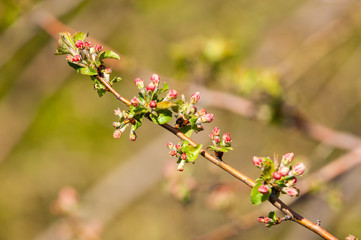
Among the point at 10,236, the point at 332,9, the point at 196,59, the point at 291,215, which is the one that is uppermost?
the point at 332,9

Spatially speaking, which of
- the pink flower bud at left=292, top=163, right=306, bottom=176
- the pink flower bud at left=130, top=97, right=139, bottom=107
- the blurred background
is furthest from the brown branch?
the blurred background

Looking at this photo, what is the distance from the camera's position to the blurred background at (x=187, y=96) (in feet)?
10.5

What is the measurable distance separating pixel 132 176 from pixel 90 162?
2.62 meters

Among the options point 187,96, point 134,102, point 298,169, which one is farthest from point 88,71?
point 187,96

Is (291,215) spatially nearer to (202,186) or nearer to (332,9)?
(202,186)

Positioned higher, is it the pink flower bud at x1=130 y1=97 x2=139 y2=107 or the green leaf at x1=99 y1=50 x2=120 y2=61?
the green leaf at x1=99 y1=50 x2=120 y2=61

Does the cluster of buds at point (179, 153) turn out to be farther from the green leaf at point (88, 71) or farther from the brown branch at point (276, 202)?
the green leaf at point (88, 71)

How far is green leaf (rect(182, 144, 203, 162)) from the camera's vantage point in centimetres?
130

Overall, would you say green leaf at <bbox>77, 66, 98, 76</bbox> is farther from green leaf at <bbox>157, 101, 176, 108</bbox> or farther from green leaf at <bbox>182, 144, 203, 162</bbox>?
green leaf at <bbox>182, 144, 203, 162</bbox>

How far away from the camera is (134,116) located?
1.35 metres

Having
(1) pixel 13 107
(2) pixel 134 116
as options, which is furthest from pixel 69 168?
(2) pixel 134 116

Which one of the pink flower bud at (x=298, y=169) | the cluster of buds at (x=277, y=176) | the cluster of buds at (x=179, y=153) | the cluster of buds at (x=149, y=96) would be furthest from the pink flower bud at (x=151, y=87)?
the pink flower bud at (x=298, y=169)

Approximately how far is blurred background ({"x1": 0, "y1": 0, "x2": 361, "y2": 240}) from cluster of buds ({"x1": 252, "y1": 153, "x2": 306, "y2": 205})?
132 centimetres

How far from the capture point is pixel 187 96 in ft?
15.0
